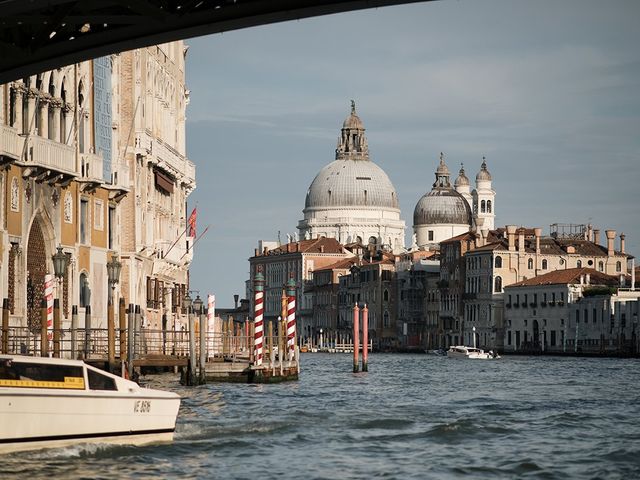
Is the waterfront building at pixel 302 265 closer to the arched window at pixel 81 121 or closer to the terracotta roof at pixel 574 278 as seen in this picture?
the terracotta roof at pixel 574 278

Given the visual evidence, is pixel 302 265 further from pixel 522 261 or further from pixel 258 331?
pixel 258 331

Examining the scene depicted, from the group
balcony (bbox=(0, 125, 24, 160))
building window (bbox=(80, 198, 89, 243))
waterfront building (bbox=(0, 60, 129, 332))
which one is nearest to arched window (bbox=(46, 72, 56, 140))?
waterfront building (bbox=(0, 60, 129, 332))

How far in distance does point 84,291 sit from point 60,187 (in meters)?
3.77

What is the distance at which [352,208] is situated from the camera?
187750 mm

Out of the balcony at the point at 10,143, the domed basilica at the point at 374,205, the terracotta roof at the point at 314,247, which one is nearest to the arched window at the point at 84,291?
the balcony at the point at 10,143

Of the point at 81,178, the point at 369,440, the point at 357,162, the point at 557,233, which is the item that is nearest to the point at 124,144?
the point at 81,178

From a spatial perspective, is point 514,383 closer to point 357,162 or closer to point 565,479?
point 565,479

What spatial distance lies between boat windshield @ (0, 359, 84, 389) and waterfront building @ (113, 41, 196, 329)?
79.7ft

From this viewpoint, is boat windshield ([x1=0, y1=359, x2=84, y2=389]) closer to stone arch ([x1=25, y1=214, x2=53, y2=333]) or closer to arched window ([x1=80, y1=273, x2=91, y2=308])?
stone arch ([x1=25, y1=214, x2=53, y2=333])

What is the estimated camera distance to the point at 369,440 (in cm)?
2547

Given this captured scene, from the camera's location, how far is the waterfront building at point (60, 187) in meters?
35.8

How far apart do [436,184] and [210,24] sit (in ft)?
Answer: 544

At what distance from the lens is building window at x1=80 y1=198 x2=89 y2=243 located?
42.0 meters

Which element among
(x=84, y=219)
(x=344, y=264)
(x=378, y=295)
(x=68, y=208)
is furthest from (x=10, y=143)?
(x=344, y=264)
